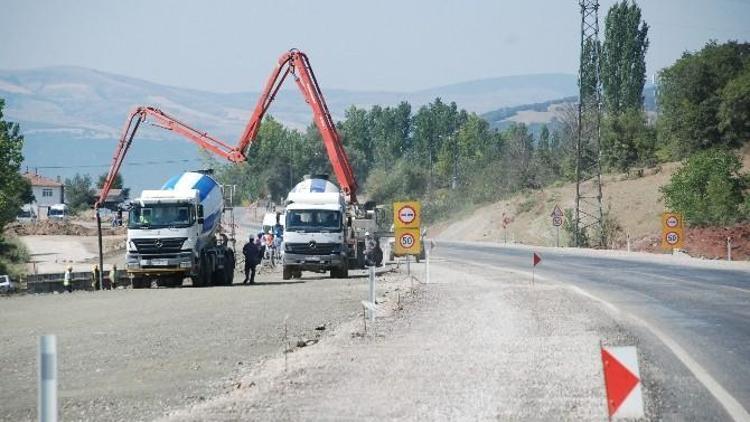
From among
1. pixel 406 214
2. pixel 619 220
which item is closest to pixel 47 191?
pixel 619 220

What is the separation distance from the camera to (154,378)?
1752 centimetres

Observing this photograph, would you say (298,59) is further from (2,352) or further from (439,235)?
(439,235)

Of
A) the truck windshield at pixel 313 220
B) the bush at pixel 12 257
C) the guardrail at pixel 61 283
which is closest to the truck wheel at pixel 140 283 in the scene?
the truck windshield at pixel 313 220

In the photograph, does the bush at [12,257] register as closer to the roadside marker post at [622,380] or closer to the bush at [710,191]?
the bush at [710,191]

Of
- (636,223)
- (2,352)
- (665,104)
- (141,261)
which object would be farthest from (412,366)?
(665,104)

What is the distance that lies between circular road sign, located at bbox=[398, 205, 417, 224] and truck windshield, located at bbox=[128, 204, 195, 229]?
7472 mm

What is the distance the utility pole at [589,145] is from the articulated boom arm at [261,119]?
16.6m

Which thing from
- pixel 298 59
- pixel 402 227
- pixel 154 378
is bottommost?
pixel 154 378

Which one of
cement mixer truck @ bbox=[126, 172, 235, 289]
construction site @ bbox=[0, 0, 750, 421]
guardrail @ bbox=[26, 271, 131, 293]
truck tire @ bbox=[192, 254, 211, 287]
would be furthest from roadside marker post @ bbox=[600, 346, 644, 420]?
guardrail @ bbox=[26, 271, 131, 293]

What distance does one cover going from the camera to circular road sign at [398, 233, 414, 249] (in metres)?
38.8

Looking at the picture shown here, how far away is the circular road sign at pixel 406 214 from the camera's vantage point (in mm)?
39094

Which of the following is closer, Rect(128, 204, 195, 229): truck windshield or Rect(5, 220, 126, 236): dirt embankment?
Rect(128, 204, 195, 229): truck windshield

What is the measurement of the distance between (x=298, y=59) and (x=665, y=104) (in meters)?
44.1

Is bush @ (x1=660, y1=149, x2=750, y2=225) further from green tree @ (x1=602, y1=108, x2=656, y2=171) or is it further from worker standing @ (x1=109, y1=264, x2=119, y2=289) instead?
worker standing @ (x1=109, y1=264, x2=119, y2=289)
